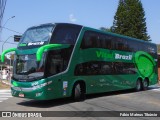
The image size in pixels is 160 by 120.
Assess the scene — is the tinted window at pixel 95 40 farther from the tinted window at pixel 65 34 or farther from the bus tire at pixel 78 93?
the bus tire at pixel 78 93

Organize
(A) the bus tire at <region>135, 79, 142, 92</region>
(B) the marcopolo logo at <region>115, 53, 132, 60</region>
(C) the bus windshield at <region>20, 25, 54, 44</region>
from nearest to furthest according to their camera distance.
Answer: (C) the bus windshield at <region>20, 25, 54, 44</region> → (B) the marcopolo logo at <region>115, 53, 132, 60</region> → (A) the bus tire at <region>135, 79, 142, 92</region>

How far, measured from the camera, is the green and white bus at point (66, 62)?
14.5 m

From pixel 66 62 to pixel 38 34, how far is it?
185 cm

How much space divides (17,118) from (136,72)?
13.2 metres

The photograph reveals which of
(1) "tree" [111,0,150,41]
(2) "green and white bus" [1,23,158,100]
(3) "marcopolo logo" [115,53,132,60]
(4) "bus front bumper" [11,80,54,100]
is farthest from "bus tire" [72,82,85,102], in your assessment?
(1) "tree" [111,0,150,41]

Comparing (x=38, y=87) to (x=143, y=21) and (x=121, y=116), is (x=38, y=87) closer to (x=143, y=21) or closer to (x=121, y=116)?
(x=121, y=116)

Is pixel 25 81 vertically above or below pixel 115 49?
below

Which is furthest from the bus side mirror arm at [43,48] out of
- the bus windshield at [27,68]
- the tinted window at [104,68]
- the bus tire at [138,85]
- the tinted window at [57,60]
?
the bus tire at [138,85]

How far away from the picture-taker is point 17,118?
37.7 feet

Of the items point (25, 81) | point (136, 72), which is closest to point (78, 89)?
point (25, 81)

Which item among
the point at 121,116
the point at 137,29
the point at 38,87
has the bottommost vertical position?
the point at 121,116

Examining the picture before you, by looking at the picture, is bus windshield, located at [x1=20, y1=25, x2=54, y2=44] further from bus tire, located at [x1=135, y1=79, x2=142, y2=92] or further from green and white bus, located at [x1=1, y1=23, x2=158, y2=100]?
bus tire, located at [x1=135, y1=79, x2=142, y2=92]

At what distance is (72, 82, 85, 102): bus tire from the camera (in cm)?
1641

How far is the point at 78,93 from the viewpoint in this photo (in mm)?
16641
